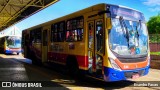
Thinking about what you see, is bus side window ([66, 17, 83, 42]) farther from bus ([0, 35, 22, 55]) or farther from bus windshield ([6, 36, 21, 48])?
bus ([0, 35, 22, 55])

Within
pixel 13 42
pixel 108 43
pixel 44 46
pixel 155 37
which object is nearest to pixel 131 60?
pixel 108 43

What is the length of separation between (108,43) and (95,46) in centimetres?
87

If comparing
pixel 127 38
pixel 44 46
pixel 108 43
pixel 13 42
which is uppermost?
pixel 13 42

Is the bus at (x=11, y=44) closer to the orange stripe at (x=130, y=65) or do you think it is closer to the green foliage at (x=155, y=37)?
the green foliage at (x=155, y=37)

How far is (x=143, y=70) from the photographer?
11.5 m

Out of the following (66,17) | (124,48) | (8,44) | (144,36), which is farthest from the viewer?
(8,44)

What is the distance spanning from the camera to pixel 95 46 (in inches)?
445

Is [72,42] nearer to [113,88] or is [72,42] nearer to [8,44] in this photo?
[113,88]

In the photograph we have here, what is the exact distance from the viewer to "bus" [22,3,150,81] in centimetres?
1058

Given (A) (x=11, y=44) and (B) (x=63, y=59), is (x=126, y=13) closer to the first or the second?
(B) (x=63, y=59)

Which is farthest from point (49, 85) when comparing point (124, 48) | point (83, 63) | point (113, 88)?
point (124, 48)

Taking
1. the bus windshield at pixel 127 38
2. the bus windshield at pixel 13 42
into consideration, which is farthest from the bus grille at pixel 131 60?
Result: the bus windshield at pixel 13 42

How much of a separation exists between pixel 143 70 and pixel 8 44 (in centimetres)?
3258

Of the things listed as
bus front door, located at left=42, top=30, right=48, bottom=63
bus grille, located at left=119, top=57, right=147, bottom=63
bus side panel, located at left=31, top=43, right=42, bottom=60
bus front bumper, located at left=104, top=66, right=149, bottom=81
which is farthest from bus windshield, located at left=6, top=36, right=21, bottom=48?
bus front bumper, located at left=104, top=66, right=149, bottom=81
